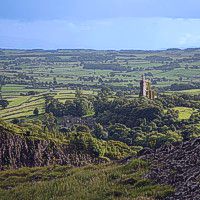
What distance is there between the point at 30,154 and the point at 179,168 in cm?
4090

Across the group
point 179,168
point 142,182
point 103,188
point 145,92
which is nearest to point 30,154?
point 103,188

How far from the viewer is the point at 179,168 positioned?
77.8 feet

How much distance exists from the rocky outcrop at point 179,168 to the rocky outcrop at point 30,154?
108 ft

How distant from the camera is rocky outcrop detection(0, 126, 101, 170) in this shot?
60406 millimetres

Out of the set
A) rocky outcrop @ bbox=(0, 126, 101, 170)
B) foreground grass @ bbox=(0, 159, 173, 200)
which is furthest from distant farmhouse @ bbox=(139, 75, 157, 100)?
foreground grass @ bbox=(0, 159, 173, 200)

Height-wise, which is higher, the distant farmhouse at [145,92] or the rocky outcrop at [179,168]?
the rocky outcrop at [179,168]

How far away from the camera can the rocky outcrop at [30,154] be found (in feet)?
198

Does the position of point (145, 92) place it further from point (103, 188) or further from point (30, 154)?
point (103, 188)

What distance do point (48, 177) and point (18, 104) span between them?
11799cm

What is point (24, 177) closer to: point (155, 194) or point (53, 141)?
point (155, 194)

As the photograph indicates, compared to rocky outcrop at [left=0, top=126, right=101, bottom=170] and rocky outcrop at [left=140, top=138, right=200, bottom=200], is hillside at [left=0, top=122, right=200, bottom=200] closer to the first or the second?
rocky outcrop at [left=140, top=138, right=200, bottom=200]

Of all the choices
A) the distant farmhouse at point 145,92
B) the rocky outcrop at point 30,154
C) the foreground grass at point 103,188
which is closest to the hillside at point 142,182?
the foreground grass at point 103,188

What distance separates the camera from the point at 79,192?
23641 mm

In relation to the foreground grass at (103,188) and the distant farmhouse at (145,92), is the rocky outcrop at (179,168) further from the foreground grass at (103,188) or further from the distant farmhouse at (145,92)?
the distant farmhouse at (145,92)
